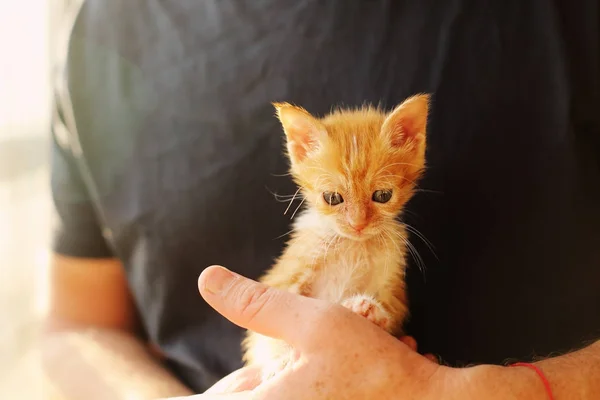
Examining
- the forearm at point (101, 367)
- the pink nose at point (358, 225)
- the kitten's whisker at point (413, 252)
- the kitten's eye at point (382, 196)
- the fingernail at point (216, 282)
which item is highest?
the kitten's eye at point (382, 196)

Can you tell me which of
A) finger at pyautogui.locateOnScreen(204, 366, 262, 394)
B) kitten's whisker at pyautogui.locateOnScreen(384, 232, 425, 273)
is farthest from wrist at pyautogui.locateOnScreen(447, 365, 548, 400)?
finger at pyautogui.locateOnScreen(204, 366, 262, 394)

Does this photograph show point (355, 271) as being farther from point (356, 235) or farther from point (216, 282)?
point (216, 282)

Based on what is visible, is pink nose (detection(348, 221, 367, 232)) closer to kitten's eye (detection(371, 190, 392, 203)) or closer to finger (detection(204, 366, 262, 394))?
kitten's eye (detection(371, 190, 392, 203))

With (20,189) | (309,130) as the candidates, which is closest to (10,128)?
(20,189)

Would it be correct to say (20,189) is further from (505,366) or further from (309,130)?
(505,366)

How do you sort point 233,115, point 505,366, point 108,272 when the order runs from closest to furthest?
point 505,366, point 233,115, point 108,272

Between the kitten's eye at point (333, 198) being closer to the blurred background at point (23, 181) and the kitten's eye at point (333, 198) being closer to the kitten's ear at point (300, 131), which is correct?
the kitten's ear at point (300, 131)

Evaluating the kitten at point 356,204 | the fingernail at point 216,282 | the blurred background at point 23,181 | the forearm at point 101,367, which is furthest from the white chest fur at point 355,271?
the blurred background at point 23,181
